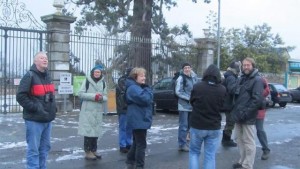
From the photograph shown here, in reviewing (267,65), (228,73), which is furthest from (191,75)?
(267,65)

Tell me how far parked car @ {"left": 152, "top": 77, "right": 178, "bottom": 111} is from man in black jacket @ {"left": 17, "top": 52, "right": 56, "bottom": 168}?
10736mm

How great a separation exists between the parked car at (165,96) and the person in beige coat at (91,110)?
892 centimetres

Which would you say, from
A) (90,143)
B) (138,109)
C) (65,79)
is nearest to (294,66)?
(65,79)

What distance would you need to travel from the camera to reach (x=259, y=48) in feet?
182

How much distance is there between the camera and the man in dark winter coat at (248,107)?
712cm

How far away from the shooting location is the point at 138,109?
267 inches

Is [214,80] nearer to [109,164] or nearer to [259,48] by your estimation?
[109,164]

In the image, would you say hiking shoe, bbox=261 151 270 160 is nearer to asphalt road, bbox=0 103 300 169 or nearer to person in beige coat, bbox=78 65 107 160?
asphalt road, bbox=0 103 300 169

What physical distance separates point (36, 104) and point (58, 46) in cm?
1036

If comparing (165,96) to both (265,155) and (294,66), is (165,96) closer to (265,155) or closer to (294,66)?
(265,155)

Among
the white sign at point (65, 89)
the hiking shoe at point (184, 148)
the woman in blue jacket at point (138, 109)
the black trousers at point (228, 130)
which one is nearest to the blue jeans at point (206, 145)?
the woman in blue jacket at point (138, 109)

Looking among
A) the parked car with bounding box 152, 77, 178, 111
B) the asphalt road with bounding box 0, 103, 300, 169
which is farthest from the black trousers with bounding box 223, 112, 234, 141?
the parked car with bounding box 152, 77, 178, 111

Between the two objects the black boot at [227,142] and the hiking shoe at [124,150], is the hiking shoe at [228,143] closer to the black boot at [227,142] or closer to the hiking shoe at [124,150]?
the black boot at [227,142]

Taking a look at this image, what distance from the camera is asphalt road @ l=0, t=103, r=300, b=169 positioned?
7.59 metres
